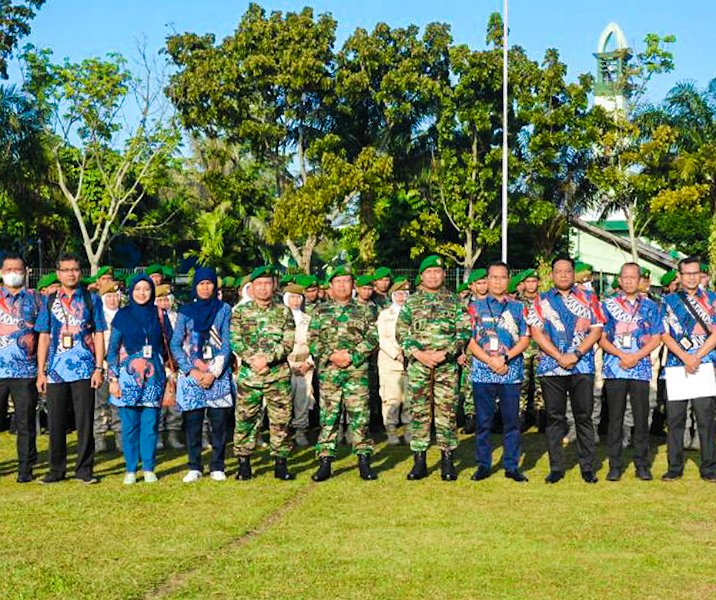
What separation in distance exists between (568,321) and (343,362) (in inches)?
80.7

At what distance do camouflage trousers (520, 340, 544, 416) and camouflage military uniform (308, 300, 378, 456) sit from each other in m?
3.75

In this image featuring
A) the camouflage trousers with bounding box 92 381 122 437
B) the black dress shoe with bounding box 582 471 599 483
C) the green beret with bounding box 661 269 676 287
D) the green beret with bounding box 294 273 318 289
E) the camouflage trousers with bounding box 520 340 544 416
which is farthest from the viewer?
the green beret with bounding box 294 273 318 289

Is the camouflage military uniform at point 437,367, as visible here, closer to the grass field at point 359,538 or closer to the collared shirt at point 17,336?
the grass field at point 359,538

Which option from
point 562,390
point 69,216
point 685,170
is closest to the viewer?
point 562,390

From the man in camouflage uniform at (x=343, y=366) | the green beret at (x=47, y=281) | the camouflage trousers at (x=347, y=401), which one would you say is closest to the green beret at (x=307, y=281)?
the green beret at (x=47, y=281)

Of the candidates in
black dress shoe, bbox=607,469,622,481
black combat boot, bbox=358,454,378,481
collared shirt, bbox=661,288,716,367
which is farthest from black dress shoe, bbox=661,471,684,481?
black combat boot, bbox=358,454,378,481

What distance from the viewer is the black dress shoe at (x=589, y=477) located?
9.01 metres

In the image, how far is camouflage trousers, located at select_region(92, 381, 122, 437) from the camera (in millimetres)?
11273

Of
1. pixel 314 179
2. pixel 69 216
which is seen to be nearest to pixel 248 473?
pixel 314 179

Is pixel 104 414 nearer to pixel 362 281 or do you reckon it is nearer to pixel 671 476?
pixel 362 281

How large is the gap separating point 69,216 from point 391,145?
37.7 ft

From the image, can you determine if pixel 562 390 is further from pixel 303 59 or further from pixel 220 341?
pixel 303 59

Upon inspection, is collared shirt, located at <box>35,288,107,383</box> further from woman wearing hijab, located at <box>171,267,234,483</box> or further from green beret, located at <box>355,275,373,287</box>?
green beret, located at <box>355,275,373,287</box>

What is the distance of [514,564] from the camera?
6.21m
